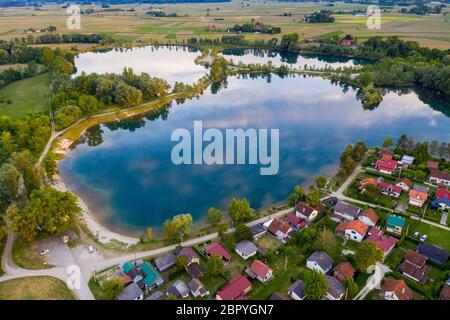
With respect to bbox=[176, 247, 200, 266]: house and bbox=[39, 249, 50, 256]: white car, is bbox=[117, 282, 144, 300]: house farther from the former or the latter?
bbox=[39, 249, 50, 256]: white car

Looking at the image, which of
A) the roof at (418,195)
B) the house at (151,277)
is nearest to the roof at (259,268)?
the house at (151,277)

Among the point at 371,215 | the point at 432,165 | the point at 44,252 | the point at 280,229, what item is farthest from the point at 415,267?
the point at 44,252

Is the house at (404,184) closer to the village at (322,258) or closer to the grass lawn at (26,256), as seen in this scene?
the village at (322,258)

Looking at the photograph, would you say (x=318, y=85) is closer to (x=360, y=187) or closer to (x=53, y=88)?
(x=360, y=187)

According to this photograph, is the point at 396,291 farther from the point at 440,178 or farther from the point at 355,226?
the point at 440,178

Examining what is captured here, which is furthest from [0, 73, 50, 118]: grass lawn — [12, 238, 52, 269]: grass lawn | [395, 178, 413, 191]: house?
[395, 178, 413, 191]: house
